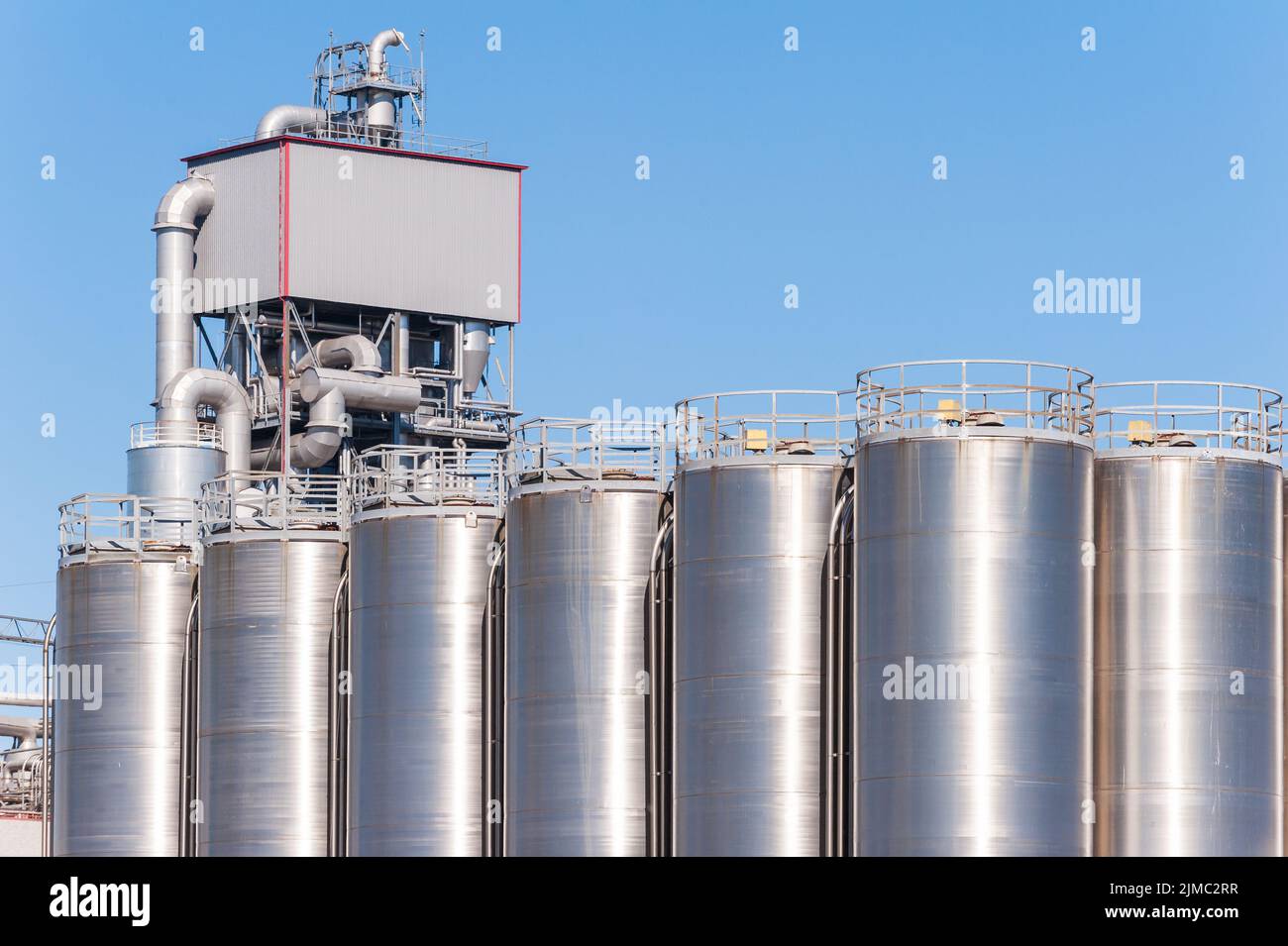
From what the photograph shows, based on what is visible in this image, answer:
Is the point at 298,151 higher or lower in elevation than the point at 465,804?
higher

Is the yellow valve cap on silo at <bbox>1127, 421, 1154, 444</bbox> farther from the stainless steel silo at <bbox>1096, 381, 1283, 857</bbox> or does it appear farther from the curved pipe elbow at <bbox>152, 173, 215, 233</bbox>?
the curved pipe elbow at <bbox>152, 173, 215, 233</bbox>

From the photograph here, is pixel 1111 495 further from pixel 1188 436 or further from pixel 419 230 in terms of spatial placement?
pixel 419 230

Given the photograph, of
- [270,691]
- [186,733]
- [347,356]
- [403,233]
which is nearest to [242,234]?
[347,356]

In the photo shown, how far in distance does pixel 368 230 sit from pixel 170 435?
10648mm

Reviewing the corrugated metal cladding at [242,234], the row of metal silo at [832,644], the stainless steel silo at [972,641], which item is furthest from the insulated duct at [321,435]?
the stainless steel silo at [972,641]

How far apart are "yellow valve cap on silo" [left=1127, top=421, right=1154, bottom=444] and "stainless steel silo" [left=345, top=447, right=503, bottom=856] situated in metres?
14.9

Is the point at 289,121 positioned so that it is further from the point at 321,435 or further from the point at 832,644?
the point at 832,644

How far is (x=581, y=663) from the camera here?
5759 cm

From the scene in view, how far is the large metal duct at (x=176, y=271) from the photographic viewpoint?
303 feet

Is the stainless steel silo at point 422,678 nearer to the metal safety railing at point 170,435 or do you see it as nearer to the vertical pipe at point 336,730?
the vertical pipe at point 336,730
